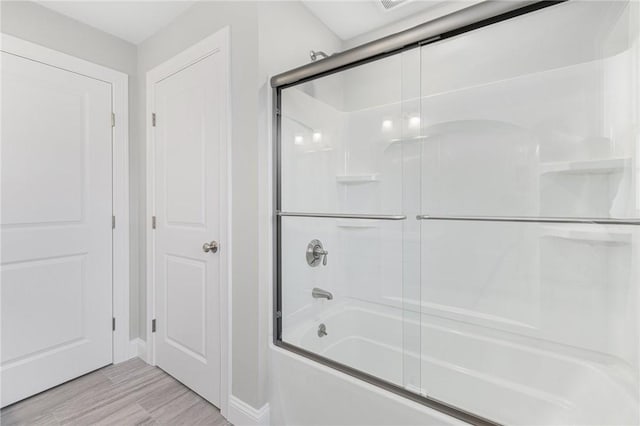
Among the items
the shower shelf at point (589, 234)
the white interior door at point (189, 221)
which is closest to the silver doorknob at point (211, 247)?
the white interior door at point (189, 221)

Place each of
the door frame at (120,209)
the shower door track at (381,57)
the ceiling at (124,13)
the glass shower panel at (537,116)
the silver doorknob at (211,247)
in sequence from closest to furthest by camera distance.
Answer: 1. the shower door track at (381,57)
2. the glass shower panel at (537,116)
3. the silver doorknob at (211,247)
4. the ceiling at (124,13)
5. the door frame at (120,209)

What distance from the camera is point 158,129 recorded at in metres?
2.10

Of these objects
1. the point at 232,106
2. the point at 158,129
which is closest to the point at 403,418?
the point at 232,106

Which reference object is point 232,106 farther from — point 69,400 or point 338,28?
point 69,400

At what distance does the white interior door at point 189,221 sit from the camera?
1.73m

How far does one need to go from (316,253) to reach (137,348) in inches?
64.9

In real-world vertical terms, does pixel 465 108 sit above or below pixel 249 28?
below

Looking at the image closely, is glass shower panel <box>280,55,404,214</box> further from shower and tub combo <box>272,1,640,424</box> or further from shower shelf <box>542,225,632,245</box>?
shower shelf <box>542,225,632,245</box>

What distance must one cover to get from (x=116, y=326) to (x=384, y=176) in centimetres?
218

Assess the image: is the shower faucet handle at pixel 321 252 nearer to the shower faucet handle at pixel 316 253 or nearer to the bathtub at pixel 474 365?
the shower faucet handle at pixel 316 253

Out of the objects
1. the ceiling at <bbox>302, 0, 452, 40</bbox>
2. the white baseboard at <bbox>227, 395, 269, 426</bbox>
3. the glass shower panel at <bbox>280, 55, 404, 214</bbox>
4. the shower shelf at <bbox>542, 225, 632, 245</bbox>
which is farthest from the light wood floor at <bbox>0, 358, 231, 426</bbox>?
the ceiling at <bbox>302, 0, 452, 40</bbox>

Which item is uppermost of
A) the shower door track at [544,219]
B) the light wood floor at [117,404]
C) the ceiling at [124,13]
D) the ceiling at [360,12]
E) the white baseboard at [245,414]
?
the ceiling at [360,12]

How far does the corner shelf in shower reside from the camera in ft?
5.83

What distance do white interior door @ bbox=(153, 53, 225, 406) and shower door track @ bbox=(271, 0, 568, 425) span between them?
13.7 inches
